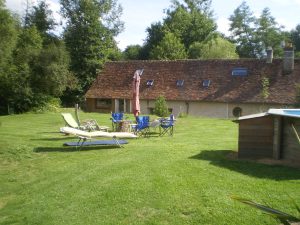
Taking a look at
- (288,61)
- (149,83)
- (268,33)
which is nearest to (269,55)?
(288,61)

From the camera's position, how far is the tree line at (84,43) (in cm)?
2895

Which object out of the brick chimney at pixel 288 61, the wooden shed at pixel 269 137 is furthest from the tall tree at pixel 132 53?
the wooden shed at pixel 269 137

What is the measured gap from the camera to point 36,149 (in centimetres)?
1185

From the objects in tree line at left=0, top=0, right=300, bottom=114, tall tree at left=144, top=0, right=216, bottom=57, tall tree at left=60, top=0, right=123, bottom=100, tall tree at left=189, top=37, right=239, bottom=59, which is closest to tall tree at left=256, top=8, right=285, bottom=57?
tree line at left=0, top=0, right=300, bottom=114

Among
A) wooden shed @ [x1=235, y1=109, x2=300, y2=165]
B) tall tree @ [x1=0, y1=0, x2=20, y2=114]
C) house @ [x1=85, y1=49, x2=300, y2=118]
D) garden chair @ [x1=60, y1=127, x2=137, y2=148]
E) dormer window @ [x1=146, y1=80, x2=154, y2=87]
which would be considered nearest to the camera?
wooden shed @ [x1=235, y1=109, x2=300, y2=165]

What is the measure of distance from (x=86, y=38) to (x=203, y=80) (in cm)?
1397

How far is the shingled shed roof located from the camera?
27062 mm

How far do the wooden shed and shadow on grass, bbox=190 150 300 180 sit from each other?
50 cm

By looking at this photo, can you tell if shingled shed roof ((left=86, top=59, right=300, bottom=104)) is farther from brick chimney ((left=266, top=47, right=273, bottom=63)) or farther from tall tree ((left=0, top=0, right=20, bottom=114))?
tall tree ((left=0, top=0, right=20, bottom=114))

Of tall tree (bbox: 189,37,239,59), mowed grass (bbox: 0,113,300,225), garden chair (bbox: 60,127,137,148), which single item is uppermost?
tall tree (bbox: 189,37,239,59)

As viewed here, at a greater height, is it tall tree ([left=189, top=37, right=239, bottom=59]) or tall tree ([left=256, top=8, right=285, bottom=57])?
tall tree ([left=256, top=8, right=285, bottom=57])

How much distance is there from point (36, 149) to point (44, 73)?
18954 mm

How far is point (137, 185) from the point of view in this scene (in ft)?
24.6

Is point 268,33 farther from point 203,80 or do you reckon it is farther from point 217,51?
point 203,80
